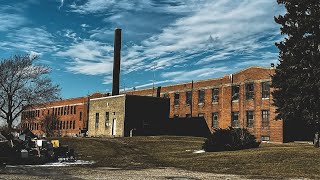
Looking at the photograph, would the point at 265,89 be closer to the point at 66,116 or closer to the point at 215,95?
the point at 215,95

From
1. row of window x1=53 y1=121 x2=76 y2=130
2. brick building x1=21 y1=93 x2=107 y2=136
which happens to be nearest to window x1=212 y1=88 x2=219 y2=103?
brick building x1=21 y1=93 x2=107 y2=136

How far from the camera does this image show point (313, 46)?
27.6 m

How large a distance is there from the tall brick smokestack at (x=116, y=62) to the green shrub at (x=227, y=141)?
3388 cm

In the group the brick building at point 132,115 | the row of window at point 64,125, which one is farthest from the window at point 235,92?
the row of window at point 64,125

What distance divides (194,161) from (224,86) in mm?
30051

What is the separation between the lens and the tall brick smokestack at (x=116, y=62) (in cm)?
6191

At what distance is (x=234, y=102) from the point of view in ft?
170

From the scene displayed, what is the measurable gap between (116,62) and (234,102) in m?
20.0

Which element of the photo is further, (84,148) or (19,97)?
(19,97)

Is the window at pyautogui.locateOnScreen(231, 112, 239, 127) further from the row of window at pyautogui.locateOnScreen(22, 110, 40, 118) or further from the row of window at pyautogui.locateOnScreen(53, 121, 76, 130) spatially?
the row of window at pyautogui.locateOnScreen(53, 121, 76, 130)

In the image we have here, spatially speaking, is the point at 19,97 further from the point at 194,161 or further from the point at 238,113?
the point at 194,161

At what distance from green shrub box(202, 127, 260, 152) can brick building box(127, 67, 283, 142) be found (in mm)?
14461

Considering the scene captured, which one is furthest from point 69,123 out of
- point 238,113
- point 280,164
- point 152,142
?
point 280,164

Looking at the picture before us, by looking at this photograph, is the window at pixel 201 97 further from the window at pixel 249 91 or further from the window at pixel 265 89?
the window at pixel 265 89
